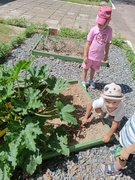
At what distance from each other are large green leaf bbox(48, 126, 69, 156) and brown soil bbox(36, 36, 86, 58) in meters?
2.74

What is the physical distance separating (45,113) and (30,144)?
78 cm

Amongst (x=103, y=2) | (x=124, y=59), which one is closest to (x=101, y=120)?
(x=124, y=59)

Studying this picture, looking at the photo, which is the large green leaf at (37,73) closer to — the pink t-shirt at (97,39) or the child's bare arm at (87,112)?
the child's bare arm at (87,112)

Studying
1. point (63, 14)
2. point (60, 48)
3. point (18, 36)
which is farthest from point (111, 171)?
point (63, 14)

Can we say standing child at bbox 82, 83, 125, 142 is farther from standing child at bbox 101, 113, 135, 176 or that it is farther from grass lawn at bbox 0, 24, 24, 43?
grass lawn at bbox 0, 24, 24, 43

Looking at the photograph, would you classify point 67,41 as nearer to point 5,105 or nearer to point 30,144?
point 5,105

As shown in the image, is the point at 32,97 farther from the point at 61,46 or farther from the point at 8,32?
the point at 8,32

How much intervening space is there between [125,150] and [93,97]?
172 centimetres

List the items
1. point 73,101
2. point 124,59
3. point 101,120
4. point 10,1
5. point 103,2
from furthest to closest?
point 103,2, point 10,1, point 124,59, point 73,101, point 101,120

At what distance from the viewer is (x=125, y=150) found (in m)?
2.15

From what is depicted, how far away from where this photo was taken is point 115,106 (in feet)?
7.80

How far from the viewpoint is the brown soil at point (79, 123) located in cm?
284

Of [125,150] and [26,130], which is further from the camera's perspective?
[26,130]

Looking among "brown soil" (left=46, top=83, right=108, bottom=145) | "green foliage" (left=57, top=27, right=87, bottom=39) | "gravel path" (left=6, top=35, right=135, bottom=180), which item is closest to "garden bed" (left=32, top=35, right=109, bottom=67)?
"gravel path" (left=6, top=35, right=135, bottom=180)
